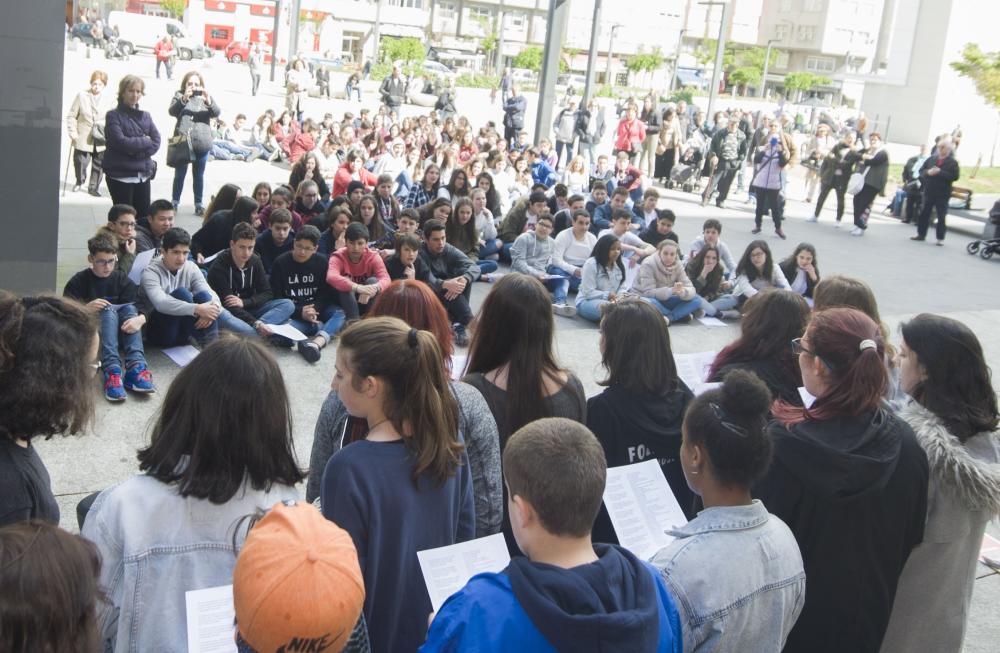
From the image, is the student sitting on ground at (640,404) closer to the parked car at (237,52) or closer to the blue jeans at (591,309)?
the blue jeans at (591,309)

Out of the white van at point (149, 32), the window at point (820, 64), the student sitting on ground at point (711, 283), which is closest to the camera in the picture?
the student sitting on ground at point (711, 283)

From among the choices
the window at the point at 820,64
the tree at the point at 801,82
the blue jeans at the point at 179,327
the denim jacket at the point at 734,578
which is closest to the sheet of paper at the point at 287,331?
the blue jeans at the point at 179,327

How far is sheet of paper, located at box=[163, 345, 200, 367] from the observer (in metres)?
7.05

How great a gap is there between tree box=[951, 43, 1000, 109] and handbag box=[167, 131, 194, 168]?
2375 centimetres

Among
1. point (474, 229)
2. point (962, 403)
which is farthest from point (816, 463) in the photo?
point (474, 229)

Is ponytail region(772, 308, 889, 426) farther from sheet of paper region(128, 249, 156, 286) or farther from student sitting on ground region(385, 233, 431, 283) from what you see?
student sitting on ground region(385, 233, 431, 283)

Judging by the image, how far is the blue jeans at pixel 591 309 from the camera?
9523mm

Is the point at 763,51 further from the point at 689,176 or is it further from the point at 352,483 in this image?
the point at 352,483

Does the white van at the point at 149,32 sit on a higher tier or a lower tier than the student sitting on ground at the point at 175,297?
higher

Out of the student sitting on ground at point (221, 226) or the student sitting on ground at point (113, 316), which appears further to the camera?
the student sitting on ground at point (221, 226)

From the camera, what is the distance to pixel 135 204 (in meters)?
9.64

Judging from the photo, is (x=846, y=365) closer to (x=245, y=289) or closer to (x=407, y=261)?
(x=245, y=289)

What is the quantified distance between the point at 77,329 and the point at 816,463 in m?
2.25

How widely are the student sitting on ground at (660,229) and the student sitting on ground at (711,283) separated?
0.97 meters
